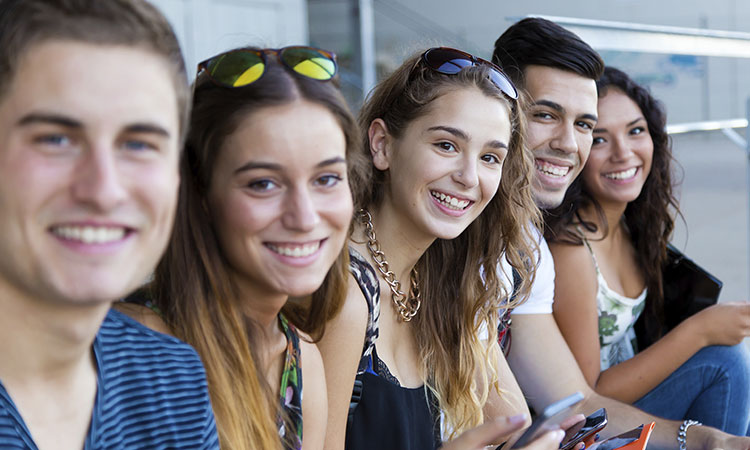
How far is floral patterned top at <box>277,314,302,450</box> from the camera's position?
5.63ft

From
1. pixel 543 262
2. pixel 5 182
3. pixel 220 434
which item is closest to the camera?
pixel 5 182

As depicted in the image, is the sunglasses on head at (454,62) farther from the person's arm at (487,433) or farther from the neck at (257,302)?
the person's arm at (487,433)

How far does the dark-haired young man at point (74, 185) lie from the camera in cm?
100

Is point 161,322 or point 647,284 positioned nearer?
point 161,322

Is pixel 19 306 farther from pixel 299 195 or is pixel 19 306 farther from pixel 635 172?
pixel 635 172

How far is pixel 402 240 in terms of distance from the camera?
88.6 inches

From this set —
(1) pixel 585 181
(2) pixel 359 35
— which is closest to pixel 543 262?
(1) pixel 585 181

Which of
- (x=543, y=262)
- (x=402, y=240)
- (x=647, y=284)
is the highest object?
(x=402, y=240)

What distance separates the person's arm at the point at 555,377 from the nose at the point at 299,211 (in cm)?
129

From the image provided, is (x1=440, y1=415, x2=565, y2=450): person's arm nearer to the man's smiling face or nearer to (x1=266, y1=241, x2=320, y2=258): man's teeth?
(x1=266, y1=241, x2=320, y2=258): man's teeth

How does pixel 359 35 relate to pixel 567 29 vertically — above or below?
above

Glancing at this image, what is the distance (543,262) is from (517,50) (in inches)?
30.0

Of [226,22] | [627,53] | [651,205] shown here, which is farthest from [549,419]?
[226,22]

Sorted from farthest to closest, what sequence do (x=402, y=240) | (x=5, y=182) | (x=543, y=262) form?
(x=543, y=262) → (x=402, y=240) → (x=5, y=182)
